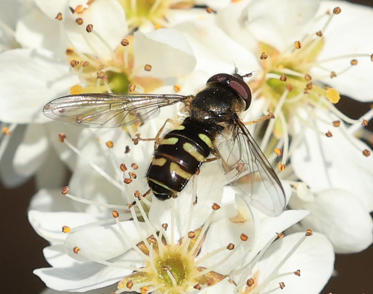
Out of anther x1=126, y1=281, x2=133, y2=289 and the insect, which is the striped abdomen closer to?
the insect

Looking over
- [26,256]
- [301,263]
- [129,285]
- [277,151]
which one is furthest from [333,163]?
[26,256]

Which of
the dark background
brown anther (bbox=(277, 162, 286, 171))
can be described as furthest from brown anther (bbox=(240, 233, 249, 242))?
the dark background

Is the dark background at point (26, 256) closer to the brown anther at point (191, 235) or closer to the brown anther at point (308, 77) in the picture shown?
the brown anther at point (308, 77)

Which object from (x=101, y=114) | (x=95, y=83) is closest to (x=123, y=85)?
(x=95, y=83)

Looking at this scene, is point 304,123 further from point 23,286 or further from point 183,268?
point 23,286

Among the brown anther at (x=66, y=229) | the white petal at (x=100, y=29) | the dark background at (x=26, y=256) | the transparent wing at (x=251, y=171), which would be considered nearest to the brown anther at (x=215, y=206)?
the transparent wing at (x=251, y=171)

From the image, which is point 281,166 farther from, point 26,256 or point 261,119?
point 26,256
